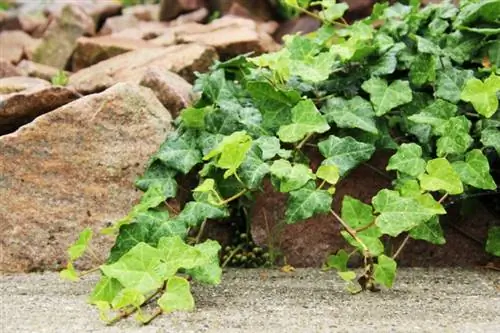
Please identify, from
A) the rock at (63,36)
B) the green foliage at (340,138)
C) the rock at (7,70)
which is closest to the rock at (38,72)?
the rock at (7,70)

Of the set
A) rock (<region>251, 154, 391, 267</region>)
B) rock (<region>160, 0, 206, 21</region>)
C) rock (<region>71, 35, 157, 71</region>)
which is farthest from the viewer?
rock (<region>160, 0, 206, 21</region>)

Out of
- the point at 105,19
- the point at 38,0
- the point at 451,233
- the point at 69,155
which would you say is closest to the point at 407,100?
the point at 451,233

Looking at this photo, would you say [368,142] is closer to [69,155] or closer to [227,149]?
[227,149]

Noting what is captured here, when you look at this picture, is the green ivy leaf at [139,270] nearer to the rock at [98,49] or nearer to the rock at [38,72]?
the rock at [38,72]

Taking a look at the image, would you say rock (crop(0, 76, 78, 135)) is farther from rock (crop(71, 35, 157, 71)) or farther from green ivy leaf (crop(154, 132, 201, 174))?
rock (crop(71, 35, 157, 71))

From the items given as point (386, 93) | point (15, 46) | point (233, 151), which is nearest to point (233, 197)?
point (233, 151)

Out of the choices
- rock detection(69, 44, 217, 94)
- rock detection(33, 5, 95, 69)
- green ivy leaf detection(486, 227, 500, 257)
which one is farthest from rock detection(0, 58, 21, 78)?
green ivy leaf detection(486, 227, 500, 257)

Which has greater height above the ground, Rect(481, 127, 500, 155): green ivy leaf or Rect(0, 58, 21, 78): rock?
Rect(481, 127, 500, 155): green ivy leaf
